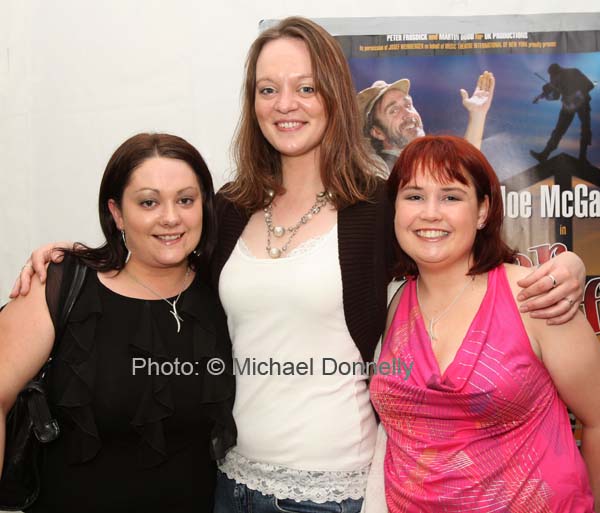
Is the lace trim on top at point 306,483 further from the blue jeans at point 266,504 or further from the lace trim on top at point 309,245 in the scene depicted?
the lace trim on top at point 309,245

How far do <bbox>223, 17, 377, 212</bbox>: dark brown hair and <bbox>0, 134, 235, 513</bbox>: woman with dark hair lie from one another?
0.21 m

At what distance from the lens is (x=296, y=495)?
158cm

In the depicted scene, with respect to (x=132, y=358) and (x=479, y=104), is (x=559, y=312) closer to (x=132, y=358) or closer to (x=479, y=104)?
(x=132, y=358)

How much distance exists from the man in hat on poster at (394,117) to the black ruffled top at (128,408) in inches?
47.0

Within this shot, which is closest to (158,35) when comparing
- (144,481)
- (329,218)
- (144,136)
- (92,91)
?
(92,91)

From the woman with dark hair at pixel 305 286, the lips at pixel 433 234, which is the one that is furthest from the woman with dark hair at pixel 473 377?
the woman with dark hair at pixel 305 286

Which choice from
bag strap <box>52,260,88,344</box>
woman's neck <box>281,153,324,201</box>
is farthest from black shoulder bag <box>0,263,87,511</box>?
woman's neck <box>281,153,324,201</box>

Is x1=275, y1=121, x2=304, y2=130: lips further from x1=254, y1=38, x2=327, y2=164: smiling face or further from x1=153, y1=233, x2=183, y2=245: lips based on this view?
x1=153, y1=233, x2=183, y2=245: lips

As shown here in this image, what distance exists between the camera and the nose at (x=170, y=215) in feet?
5.45

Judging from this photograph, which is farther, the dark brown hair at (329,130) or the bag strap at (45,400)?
the dark brown hair at (329,130)

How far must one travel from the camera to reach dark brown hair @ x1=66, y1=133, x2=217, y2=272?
1.69 m

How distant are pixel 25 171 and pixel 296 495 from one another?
183cm

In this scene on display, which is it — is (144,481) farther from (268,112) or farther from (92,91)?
(92,91)

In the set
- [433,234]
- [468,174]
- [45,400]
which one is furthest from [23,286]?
[468,174]
